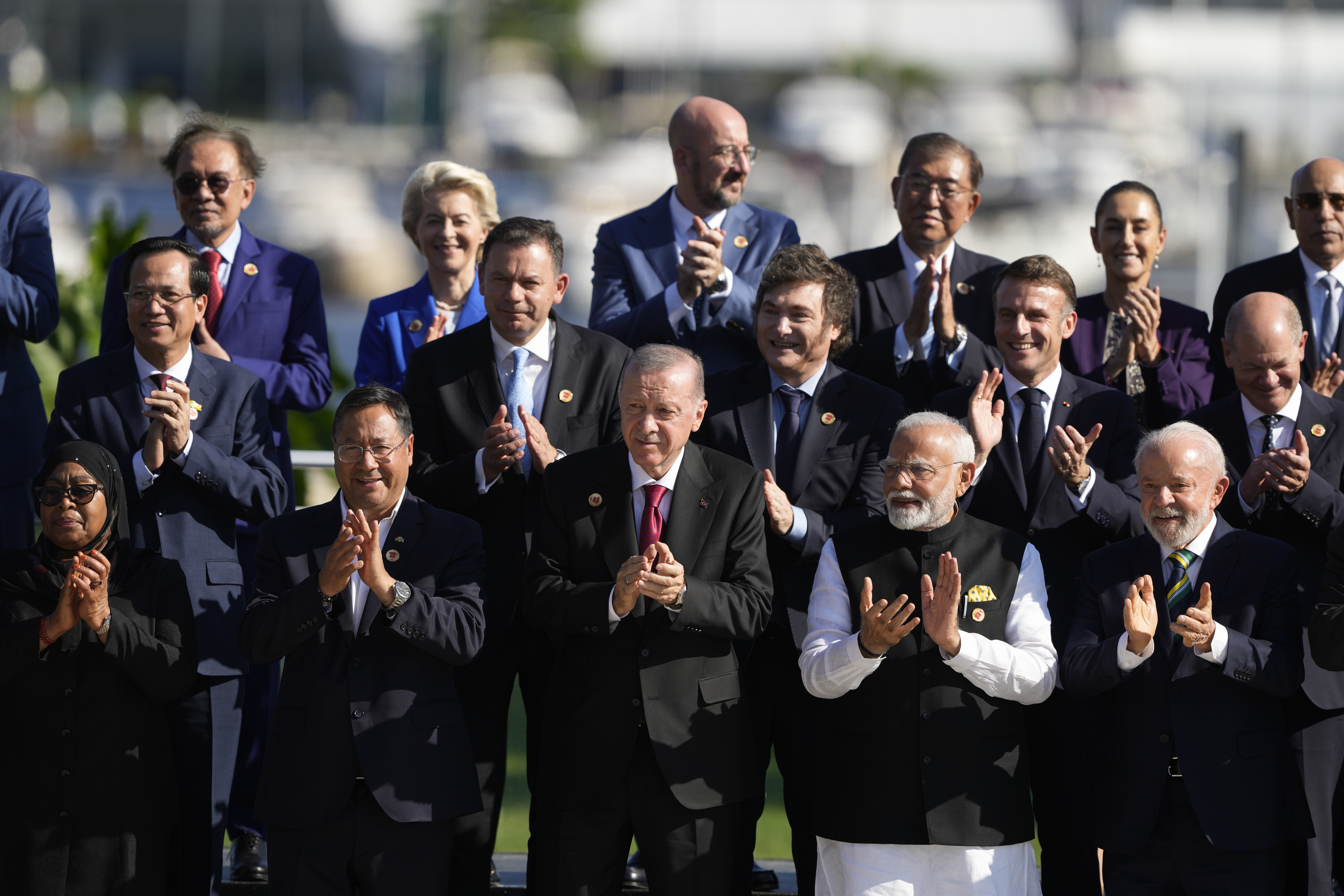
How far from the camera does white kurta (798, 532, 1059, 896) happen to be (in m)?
4.27

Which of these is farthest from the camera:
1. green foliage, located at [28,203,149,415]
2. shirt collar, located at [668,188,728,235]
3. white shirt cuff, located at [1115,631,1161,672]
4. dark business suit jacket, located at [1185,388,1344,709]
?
green foliage, located at [28,203,149,415]

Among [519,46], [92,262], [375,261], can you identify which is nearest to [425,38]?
[519,46]

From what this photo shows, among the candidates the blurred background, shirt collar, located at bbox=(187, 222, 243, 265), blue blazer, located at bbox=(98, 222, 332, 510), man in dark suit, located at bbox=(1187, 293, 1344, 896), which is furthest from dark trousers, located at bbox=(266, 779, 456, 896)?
the blurred background

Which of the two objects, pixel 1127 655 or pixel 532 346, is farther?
pixel 532 346

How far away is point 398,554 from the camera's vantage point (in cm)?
451

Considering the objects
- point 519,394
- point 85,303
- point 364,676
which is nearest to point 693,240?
point 519,394

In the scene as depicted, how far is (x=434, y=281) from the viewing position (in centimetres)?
588

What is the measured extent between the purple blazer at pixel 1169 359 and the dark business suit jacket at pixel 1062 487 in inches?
16.8

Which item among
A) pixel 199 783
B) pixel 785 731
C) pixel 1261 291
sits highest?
pixel 1261 291

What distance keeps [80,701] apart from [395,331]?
1896 mm

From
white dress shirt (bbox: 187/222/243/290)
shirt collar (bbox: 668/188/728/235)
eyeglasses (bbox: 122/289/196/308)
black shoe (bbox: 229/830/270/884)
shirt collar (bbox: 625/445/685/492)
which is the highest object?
shirt collar (bbox: 668/188/728/235)

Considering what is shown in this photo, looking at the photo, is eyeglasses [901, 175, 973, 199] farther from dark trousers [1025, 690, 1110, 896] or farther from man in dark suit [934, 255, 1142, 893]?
dark trousers [1025, 690, 1110, 896]

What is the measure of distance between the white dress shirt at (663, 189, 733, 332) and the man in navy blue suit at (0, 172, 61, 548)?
221cm

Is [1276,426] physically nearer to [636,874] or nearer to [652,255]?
[652,255]
